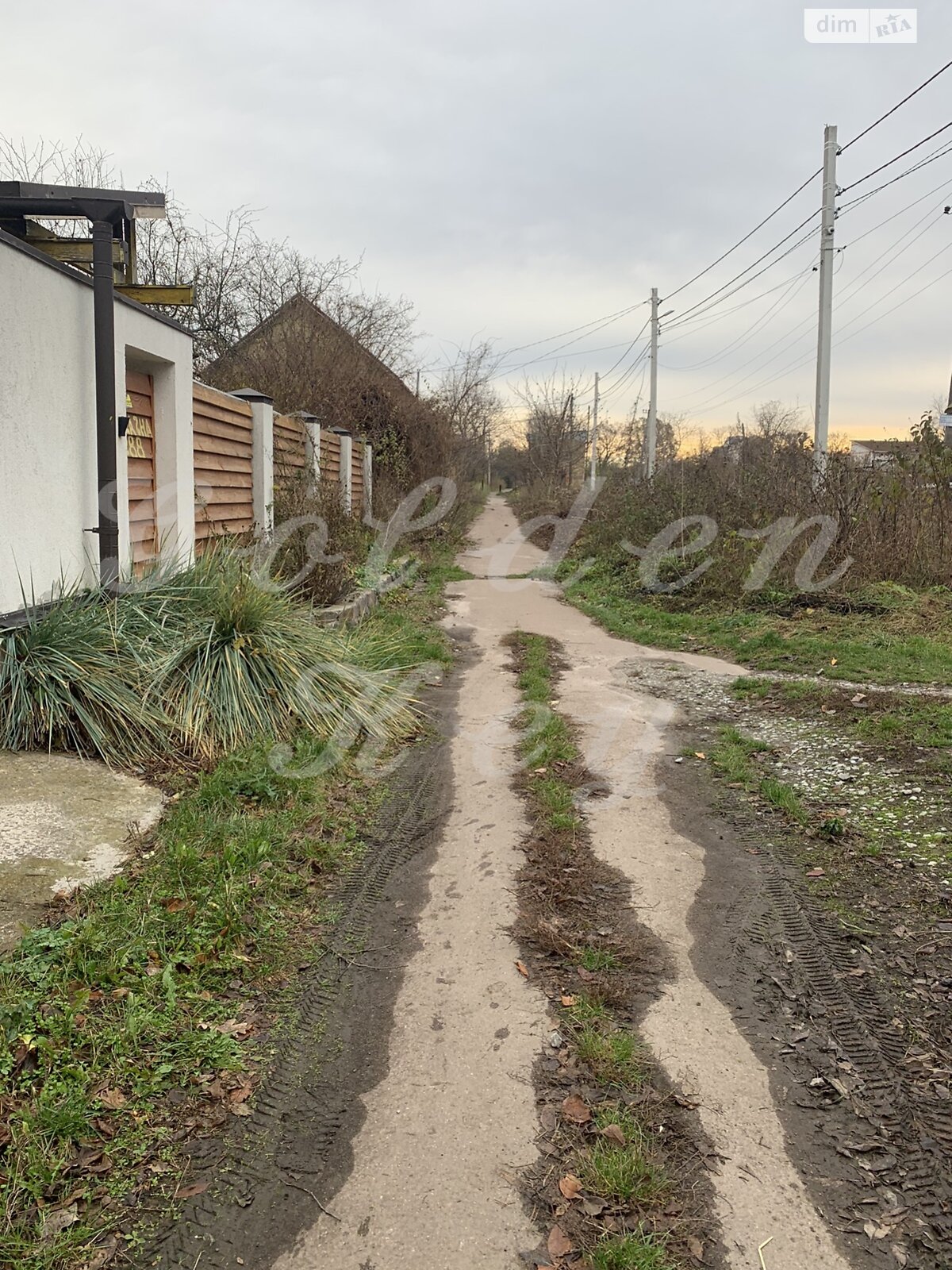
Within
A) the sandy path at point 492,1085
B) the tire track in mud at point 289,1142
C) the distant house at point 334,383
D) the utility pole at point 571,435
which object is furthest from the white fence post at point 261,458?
the utility pole at point 571,435

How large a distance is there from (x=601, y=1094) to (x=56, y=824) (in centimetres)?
256

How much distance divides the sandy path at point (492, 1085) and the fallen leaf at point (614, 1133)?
0.20 metres

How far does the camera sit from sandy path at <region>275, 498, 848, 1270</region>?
2.04 metres

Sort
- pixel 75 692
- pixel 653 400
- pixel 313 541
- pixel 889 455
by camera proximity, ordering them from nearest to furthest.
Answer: pixel 75 692
pixel 313 541
pixel 889 455
pixel 653 400

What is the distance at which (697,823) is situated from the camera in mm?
4648

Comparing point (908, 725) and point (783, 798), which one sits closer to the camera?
point (783, 798)

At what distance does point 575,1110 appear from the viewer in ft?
8.04

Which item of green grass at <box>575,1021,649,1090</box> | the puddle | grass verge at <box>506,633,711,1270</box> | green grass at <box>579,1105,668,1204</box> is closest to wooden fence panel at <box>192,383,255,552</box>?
the puddle

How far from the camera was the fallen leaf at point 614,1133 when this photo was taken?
2307 millimetres

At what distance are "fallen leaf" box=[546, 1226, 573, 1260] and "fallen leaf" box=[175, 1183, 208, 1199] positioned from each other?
2.85ft

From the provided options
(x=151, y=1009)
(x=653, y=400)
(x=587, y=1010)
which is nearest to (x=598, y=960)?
(x=587, y=1010)

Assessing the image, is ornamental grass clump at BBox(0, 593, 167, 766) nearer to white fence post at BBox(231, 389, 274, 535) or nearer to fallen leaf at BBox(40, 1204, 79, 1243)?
fallen leaf at BBox(40, 1204, 79, 1243)

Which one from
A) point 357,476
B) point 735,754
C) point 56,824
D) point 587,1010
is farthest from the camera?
point 357,476

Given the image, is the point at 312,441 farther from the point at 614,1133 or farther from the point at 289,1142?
the point at 614,1133
